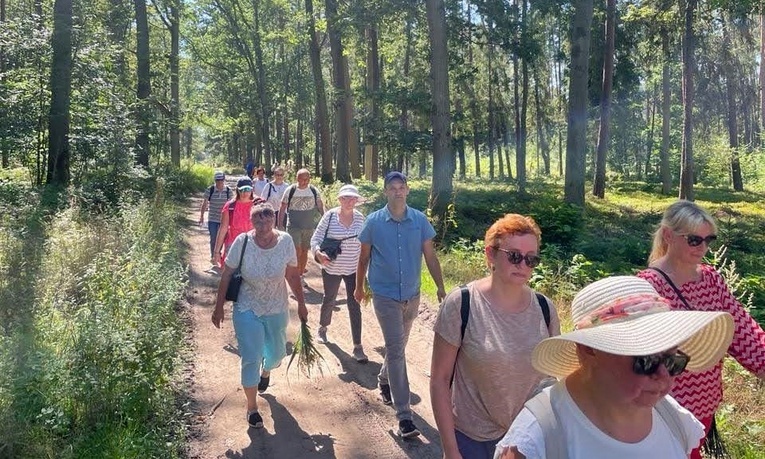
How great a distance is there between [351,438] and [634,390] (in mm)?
3995

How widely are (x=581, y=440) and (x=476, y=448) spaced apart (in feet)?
4.50

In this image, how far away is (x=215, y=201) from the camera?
448 inches

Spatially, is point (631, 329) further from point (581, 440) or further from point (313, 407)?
point (313, 407)

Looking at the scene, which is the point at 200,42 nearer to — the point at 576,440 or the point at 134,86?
the point at 134,86

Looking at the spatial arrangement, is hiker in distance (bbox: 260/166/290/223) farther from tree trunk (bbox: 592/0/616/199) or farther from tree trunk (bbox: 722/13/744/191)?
tree trunk (bbox: 722/13/744/191)

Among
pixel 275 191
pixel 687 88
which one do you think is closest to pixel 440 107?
pixel 275 191

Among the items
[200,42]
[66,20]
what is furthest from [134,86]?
[200,42]

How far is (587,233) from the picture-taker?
15523mm

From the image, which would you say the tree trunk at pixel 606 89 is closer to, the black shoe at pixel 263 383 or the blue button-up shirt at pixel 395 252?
the blue button-up shirt at pixel 395 252

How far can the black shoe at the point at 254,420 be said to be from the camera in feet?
17.9

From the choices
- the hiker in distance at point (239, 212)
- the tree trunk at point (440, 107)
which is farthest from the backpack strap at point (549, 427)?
the tree trunk at point (440, 107)

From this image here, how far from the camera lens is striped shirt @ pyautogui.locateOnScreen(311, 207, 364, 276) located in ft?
22.6

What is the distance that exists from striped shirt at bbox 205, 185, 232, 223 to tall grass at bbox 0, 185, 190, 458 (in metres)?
2.05

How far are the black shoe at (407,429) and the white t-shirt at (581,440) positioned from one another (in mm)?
3550
